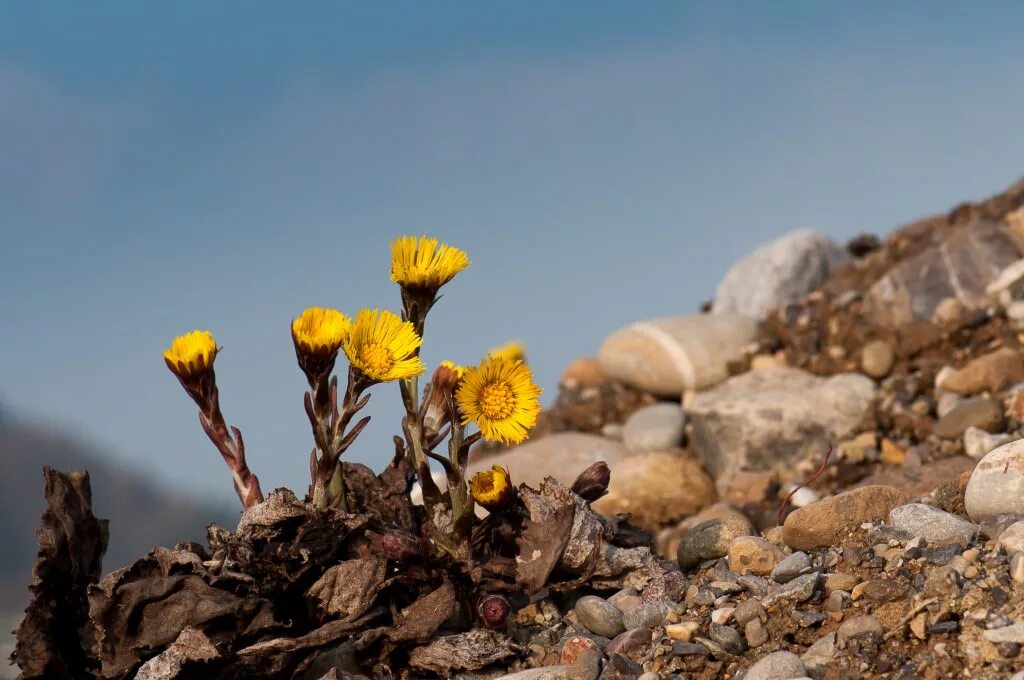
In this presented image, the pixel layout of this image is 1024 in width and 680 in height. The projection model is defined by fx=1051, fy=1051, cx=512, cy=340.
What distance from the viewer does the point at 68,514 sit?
4.16 meters

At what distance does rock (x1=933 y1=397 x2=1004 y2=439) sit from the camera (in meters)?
7.90

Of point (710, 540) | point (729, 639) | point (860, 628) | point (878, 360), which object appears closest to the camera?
point (860, 628)

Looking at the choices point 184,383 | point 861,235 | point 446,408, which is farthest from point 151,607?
point 861,235

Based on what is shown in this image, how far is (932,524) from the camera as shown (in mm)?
4281

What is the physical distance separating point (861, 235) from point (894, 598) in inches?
375

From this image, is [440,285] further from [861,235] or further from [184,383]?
[861,235]

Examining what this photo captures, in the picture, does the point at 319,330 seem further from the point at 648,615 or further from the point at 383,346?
the point at 648,615

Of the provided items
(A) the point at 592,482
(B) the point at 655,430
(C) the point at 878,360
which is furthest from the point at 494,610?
(C) the point at 878,360

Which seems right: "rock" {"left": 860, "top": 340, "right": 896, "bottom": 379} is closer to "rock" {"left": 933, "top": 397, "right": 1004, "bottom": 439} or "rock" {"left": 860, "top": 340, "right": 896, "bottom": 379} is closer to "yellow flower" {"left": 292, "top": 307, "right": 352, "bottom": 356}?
"rock" {"left": 933, "top": 397, "right": 1004, "bottom": 439}

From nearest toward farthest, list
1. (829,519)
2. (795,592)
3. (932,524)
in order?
(795,592) → (932,524) → (829,519)

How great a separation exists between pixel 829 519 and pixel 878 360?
529cm

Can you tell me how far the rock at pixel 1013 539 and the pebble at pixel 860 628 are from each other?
0.68 metres

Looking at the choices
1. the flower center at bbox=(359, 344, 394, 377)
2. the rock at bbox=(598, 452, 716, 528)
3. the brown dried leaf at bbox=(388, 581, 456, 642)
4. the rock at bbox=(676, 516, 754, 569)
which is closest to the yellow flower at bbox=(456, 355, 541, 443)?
the flower center at bbox=(359, 344, 394, 377)

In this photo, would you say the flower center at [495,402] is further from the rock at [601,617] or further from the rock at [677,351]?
the rock at [677,351]
